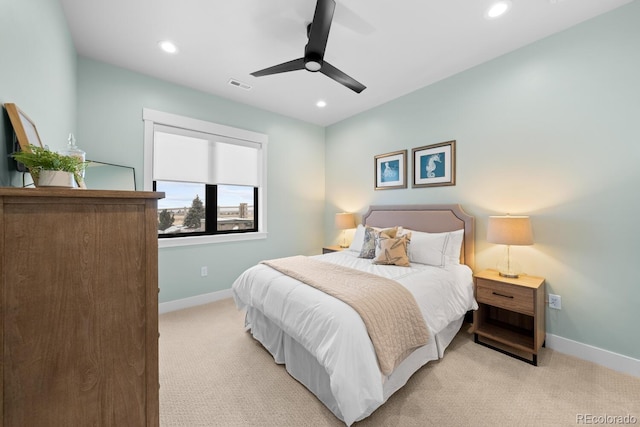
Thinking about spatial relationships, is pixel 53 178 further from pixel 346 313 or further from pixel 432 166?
pixel 432 166

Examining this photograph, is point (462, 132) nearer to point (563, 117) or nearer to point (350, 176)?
point (563, 117)

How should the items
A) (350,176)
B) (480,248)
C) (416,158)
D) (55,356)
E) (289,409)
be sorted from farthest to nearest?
(350,176), (416,158), (480,248), (289,409), (55,356)

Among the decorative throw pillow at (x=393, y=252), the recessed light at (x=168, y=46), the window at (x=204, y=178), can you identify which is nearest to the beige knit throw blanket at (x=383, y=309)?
the decorative throw pillow at (x=393, y=252)

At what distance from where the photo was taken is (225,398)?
1.72m

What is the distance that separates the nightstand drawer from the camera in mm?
2100

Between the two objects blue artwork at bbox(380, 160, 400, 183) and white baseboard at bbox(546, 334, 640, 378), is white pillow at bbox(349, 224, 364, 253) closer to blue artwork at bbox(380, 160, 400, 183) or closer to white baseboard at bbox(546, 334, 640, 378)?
blue artwork at bbox(380, 160, 400, 183)

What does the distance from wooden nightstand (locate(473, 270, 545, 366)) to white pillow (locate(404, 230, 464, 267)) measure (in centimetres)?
32

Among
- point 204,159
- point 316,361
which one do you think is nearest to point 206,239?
point 204,159

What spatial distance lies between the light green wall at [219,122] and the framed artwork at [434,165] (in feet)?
6.21

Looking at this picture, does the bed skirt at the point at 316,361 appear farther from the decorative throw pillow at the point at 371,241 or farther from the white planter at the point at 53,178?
the white planter at the point at 53,178

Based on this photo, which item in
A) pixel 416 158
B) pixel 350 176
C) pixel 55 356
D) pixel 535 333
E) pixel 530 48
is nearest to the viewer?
pixel 55 356

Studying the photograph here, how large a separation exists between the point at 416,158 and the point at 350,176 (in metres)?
1.20

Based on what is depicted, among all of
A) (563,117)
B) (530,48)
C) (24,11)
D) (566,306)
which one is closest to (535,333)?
(566,306)

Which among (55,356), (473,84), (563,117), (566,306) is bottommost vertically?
(566,306)
